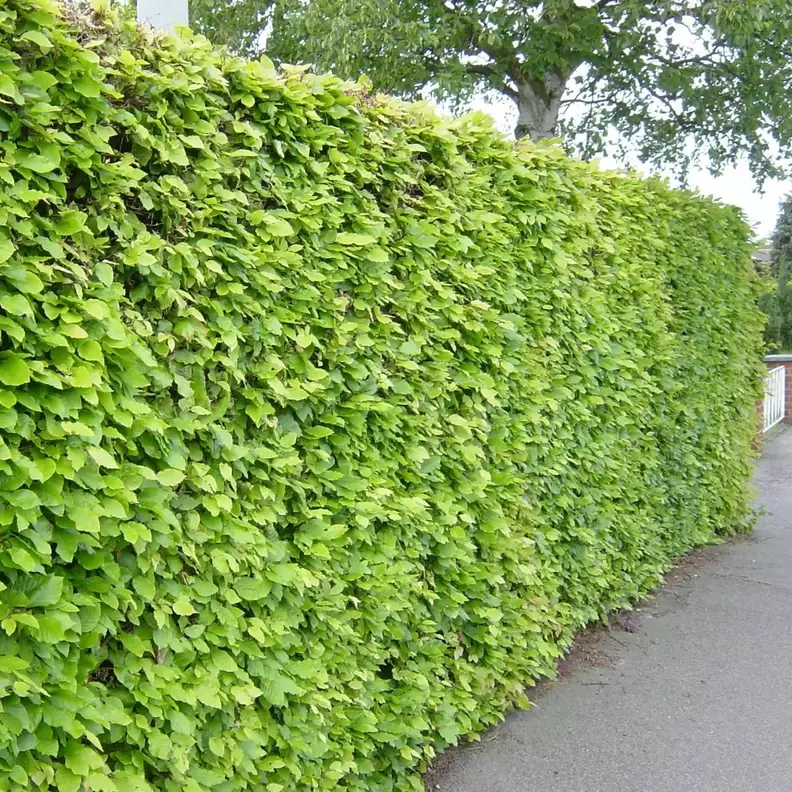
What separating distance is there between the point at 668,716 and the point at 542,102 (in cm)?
1164

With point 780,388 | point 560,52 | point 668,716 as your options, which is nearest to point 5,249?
point 668,716

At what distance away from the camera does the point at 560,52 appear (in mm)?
12445

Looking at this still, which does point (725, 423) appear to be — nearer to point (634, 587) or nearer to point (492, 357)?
point (634, 587)

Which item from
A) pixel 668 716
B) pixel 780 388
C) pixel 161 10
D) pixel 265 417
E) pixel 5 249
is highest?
pixel 161 10

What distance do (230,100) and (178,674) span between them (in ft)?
5.64

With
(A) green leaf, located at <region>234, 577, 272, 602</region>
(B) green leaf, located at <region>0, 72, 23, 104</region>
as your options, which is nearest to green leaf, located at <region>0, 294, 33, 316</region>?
(B) green leaf, located at <region>0, 72, 23, 104</region>

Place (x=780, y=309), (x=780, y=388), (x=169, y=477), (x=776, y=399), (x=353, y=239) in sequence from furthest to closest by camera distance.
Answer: (x=780, y=309) → (x=780, y=388) → (x=776, y=399) → (x=353, y=239) → (x=169, y=477)

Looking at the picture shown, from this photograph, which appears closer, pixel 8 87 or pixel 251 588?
pixel 8 87

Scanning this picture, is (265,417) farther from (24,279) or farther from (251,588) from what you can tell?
(24,279)

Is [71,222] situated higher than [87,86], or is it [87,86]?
[87,86]

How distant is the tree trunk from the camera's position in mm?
13609

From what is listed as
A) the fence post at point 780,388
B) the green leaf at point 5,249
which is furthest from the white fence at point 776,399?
the green leaf at point 5,249

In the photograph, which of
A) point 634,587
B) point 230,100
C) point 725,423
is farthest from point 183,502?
point 725,423

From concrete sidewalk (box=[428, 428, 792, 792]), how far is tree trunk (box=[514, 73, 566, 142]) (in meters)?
9.48
